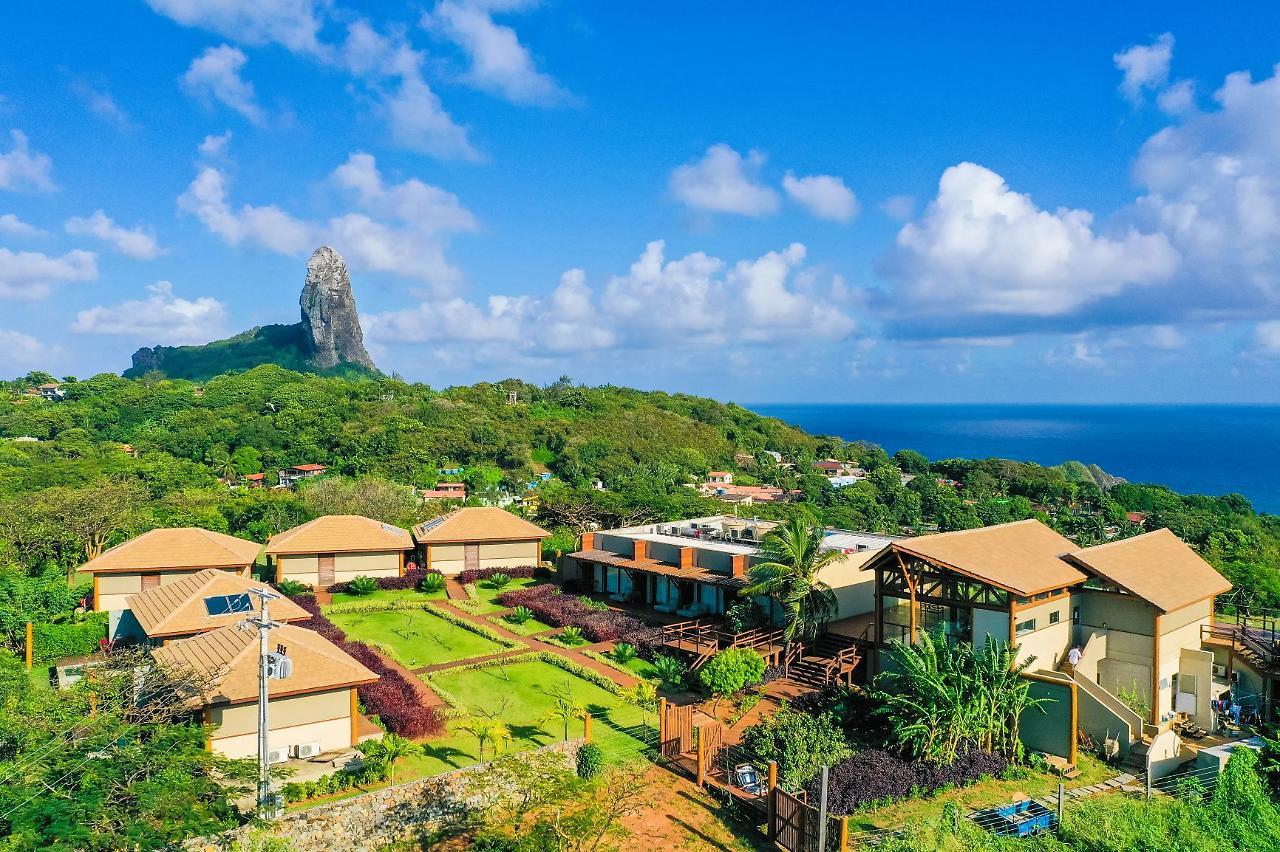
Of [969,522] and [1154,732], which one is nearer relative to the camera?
[1154,732]

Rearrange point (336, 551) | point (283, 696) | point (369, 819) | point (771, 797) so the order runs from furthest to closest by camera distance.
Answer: point (336, 551) → point (283, 696) → point (771, 797) → point (369, 819)

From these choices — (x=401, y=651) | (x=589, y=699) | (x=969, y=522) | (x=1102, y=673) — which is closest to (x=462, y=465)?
(x=969, y=522)

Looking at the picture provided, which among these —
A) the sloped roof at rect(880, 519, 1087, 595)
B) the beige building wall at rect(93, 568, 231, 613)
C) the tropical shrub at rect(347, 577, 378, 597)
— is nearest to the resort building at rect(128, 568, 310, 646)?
the beige building wall at rect(93, 568, 231, 613)

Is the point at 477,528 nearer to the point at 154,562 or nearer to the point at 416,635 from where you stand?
the point at 416,635

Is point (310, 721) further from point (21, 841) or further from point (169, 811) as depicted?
point (21, 841)

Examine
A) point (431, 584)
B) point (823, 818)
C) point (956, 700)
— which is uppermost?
point (956, 700)

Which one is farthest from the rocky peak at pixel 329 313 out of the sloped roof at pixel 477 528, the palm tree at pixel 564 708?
the palm tree at pixel 564 708

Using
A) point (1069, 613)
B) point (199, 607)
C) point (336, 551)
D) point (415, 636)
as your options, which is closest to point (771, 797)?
point (1069, 613)

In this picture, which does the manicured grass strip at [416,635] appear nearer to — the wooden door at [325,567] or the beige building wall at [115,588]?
the wooden door at [325,567]
